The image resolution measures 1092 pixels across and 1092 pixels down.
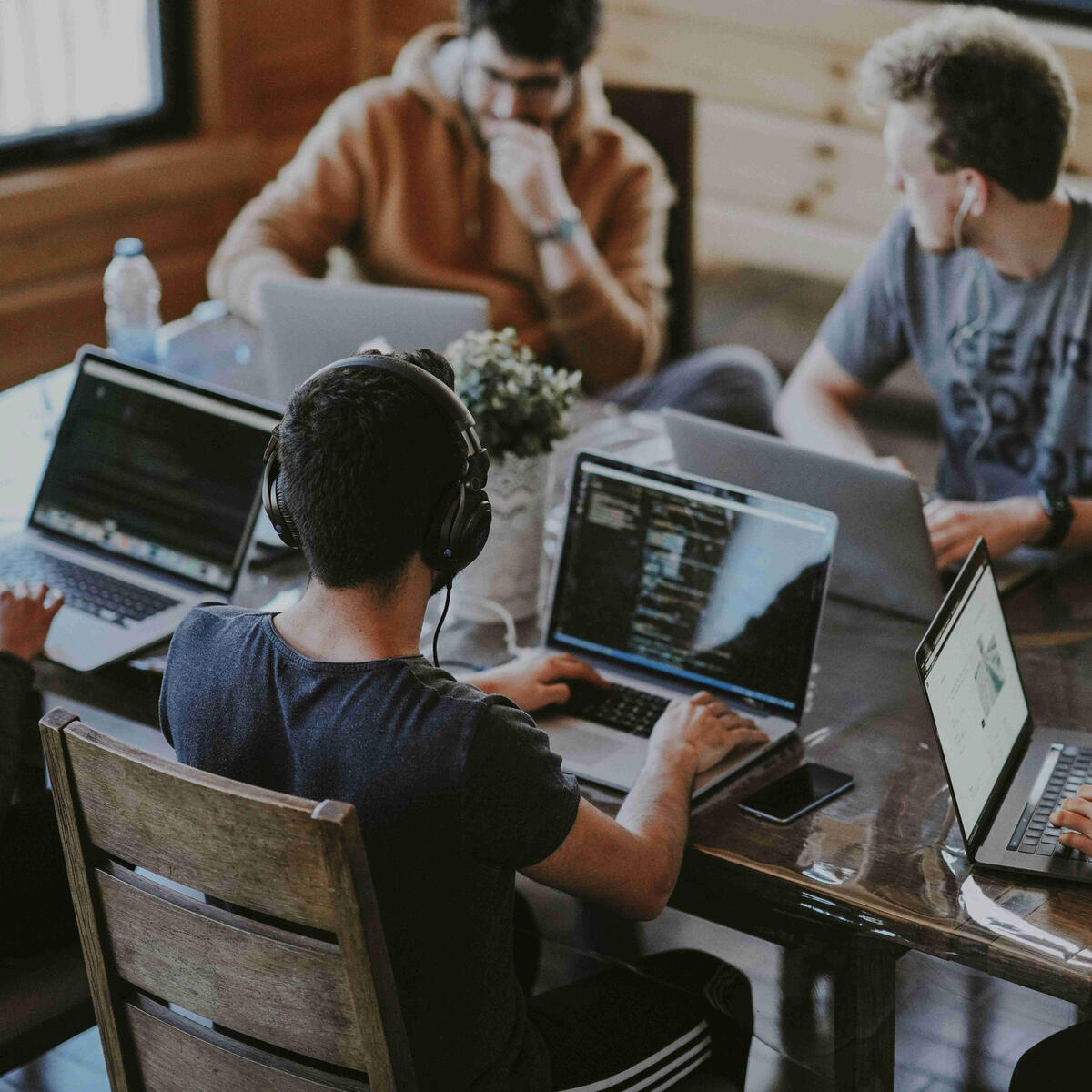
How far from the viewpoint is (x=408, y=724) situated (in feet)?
3.75

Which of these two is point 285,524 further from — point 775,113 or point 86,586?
point 775,113

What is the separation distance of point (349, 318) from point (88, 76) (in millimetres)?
2059

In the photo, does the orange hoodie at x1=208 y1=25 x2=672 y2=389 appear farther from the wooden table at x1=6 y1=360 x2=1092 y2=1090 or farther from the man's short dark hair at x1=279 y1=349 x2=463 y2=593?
the man's short dark hair at x1=279 y1=349 x2=463 y2=593

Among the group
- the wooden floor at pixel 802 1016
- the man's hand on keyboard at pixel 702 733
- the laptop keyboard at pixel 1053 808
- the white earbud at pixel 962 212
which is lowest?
the wooden floor at pixel 802 1016

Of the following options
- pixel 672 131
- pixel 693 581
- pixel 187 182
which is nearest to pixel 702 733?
pixel 693 581

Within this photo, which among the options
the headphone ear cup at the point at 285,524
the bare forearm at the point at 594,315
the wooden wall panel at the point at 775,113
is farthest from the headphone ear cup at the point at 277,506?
the wooden wall panel at the point at 775,113

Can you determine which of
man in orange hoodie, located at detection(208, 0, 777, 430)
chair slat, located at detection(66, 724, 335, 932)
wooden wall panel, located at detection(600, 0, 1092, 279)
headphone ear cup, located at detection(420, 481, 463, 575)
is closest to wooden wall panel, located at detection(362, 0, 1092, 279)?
wooden wall panel, located at detection(600, 0, 1092, 279)

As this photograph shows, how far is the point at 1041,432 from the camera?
2273mm

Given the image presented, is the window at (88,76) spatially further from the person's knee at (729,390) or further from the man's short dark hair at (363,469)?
the man's short dark hair at (363,469)

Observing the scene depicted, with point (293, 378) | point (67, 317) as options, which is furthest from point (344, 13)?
point (293, 378)

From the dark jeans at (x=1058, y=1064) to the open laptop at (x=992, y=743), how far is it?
194 mm

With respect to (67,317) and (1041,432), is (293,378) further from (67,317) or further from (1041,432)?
(67,317)

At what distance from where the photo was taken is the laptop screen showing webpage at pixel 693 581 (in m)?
1.62

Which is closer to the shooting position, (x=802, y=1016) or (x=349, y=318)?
(x=802, y=1016)
